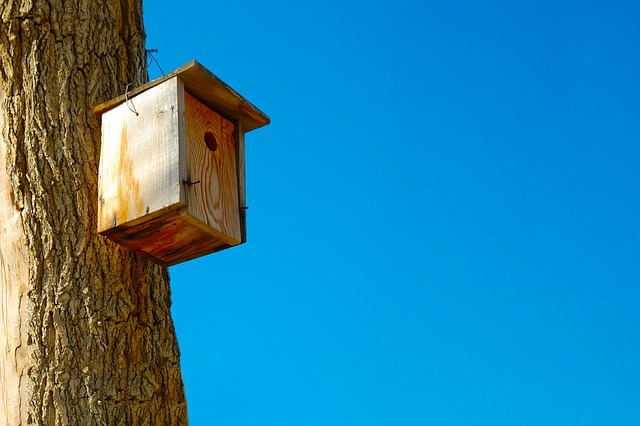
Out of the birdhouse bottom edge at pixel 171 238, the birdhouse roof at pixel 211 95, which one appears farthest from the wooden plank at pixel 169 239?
the birdhouse roof at pixel 211 95

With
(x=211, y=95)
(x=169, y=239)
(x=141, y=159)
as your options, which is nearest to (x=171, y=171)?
(x=141, y=159)

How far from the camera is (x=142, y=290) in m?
3.50

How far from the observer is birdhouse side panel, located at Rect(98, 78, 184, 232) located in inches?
132

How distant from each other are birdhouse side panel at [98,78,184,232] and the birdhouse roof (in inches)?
0.9

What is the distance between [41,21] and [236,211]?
0.91 meters

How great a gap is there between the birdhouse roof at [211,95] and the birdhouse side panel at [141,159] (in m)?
0.02

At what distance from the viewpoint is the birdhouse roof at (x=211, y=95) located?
347 cm

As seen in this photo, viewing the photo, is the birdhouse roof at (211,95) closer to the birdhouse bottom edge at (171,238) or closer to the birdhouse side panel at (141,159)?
the birdhouse side panel at (141,159)

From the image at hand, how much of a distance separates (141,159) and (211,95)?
34 centimetres

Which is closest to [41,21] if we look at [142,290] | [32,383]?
[142,290]

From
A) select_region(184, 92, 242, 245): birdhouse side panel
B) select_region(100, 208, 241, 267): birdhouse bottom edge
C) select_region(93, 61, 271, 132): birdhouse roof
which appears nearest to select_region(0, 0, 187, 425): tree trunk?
select_region(100, 208, 241, 267): birdhouse bottom edge

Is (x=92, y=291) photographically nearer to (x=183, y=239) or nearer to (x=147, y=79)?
(x=183, y=239)

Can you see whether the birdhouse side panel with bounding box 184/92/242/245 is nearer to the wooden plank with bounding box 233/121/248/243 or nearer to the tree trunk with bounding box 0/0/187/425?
the wooden plank with bounding box 233/121/248/243

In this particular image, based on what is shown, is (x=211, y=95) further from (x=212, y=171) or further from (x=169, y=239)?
(x=169, y=239)
